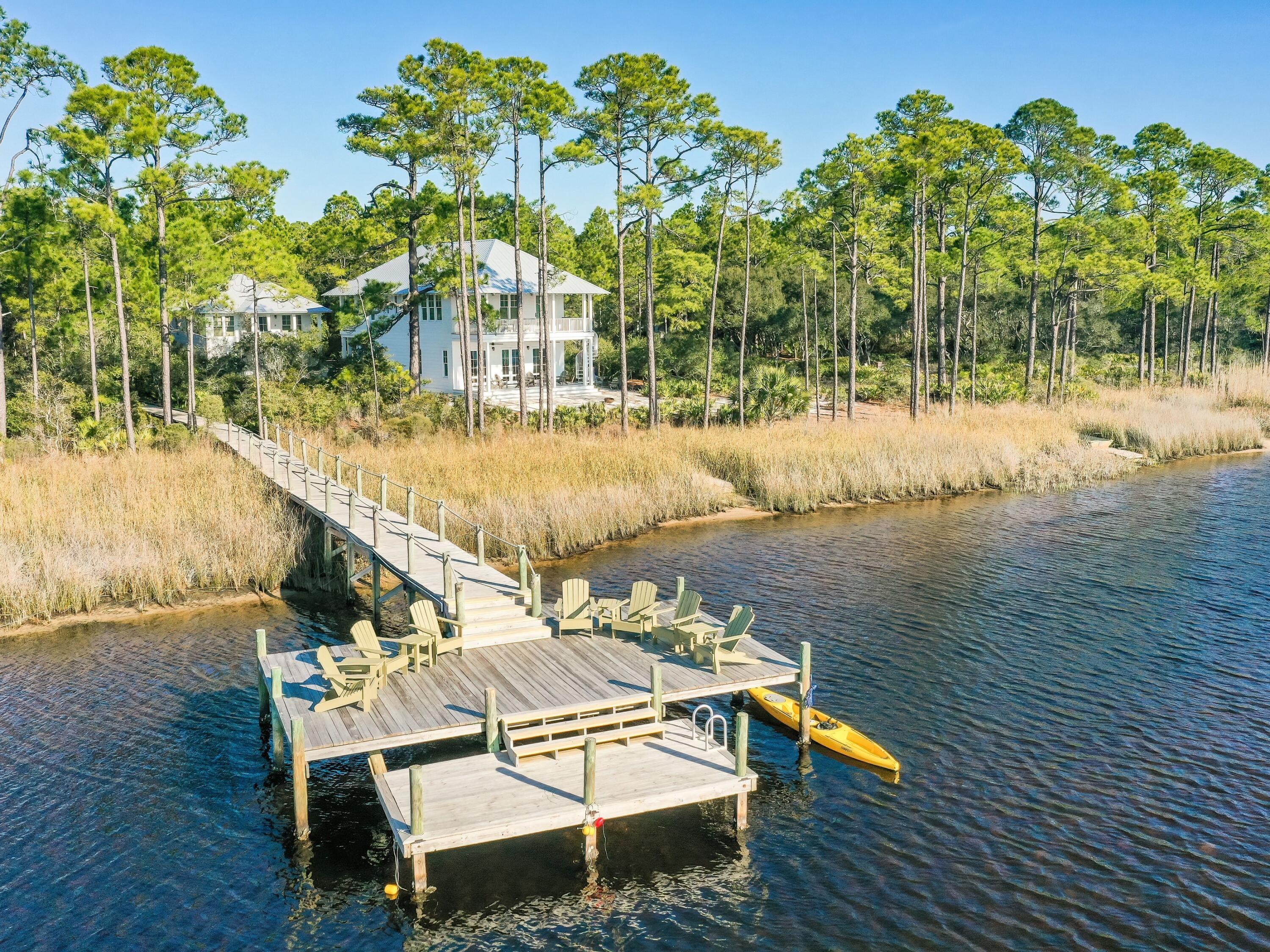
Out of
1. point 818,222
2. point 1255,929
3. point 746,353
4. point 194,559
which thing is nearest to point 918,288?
point 818,222

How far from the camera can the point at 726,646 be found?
52.3ft

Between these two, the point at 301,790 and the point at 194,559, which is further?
the point at 194,559

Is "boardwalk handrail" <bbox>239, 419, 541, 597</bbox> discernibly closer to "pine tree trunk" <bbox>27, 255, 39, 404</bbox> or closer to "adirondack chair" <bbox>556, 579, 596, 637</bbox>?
"adirondack chair" <bbox>556, 579, 596, 637</bbox>

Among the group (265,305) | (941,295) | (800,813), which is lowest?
(800,813)

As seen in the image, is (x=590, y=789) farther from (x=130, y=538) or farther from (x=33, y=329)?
(x=33, y=329)

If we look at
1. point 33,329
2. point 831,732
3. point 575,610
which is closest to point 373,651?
point 575,610

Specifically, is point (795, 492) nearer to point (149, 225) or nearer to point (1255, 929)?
point (1255, 929)

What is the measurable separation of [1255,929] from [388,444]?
3084 centimetres

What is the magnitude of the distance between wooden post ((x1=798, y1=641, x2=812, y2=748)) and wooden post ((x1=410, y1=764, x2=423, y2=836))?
6.71m

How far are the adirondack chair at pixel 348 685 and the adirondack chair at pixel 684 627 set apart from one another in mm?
4793

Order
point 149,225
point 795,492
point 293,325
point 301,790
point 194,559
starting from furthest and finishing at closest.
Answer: point 293,325, point 149,225, point 795,492, point 194,559, point 301,790

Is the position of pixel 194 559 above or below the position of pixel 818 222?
below

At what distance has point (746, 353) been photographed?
63438 millimetres

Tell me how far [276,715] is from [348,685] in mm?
1938
